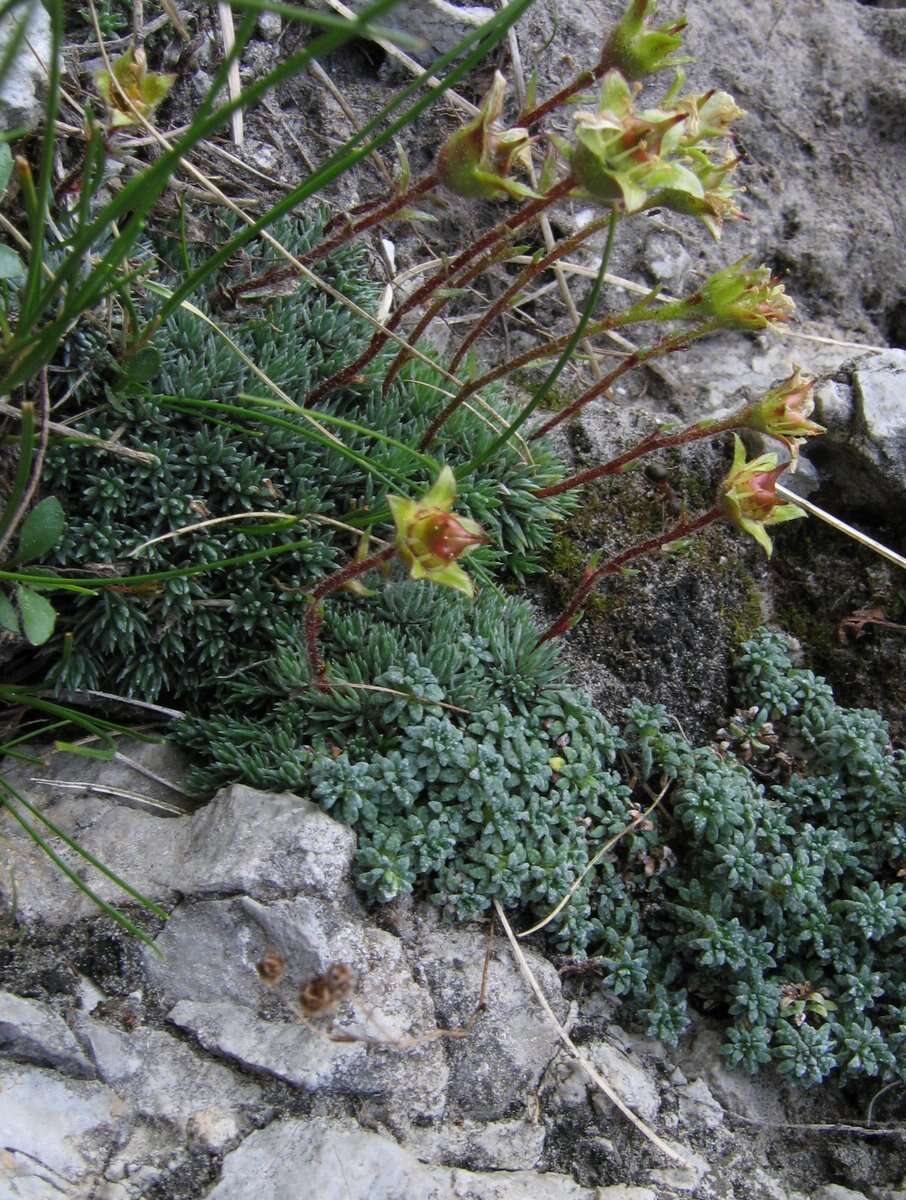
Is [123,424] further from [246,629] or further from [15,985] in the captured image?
[15,985]

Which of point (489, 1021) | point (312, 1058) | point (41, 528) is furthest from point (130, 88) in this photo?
point (489, 1021)

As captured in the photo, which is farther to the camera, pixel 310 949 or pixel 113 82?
pixel 113 82

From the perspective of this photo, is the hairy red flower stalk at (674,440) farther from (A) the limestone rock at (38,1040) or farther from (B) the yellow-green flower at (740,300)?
(A) the limestone rock at (38,1040)

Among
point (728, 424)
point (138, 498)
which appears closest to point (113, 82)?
point (138, 498)

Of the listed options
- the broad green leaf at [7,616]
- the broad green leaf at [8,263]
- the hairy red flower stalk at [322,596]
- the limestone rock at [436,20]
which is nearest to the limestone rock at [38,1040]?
the broad green leaf at [7,616]

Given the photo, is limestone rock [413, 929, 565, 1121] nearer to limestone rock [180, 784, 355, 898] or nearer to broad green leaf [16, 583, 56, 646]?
limestone rock [180, 784, 355, 898]

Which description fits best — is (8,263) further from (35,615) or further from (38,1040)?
(38,1040)

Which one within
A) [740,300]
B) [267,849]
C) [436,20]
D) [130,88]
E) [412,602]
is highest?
[436,20]
